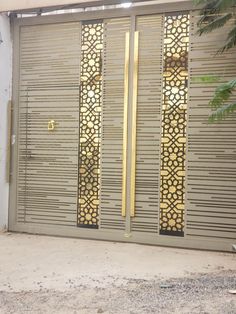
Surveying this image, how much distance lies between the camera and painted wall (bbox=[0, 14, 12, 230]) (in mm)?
5844

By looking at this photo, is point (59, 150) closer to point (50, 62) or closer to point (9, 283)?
point (50, 62)

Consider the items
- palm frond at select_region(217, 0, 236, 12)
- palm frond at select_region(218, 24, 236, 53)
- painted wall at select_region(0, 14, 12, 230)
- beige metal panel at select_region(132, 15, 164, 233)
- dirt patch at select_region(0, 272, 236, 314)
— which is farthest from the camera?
painted wall at select_region(0, 14, 12, 230)

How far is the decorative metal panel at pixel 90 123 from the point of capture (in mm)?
5551

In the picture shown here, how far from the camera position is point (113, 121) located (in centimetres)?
547

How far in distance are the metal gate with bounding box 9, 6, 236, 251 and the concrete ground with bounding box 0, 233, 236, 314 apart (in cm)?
35

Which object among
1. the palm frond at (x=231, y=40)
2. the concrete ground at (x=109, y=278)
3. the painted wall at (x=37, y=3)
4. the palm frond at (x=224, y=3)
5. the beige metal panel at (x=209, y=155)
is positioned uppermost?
the painted wall at (x=37, y=3)

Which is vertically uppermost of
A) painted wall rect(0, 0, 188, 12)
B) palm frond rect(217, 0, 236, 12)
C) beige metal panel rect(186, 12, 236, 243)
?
painted wall rect(0, 0, 188, 12)

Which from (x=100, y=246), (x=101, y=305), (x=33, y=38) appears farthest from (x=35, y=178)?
(x=101, y=305)

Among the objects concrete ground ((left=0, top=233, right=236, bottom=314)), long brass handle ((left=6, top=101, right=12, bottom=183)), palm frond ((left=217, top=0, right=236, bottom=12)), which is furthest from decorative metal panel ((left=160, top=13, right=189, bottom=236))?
long brass handle ((left=6, top=101, right=12, bottom=183))

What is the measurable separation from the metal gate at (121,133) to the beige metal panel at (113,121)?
0.04 ft

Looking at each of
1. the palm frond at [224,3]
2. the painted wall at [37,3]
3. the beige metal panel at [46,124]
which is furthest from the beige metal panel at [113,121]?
the palm frond at [224,3]

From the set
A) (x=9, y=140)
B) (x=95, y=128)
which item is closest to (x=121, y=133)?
(x=95, y=128)

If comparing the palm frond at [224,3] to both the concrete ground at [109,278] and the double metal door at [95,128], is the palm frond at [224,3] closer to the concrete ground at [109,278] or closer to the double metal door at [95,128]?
the double metal door at [95,128]

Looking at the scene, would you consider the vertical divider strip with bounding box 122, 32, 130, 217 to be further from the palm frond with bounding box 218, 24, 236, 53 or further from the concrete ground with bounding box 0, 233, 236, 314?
the palm frond with bounding box 218, 24, 236, 53
